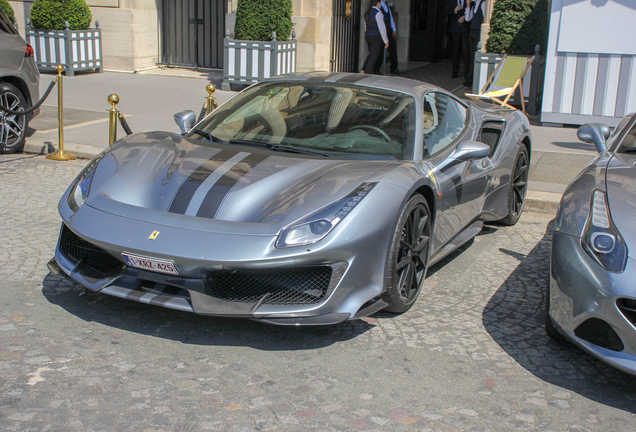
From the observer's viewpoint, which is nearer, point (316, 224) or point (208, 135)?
point (316, 224)

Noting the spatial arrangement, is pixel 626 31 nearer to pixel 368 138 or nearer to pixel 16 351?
pixel 368 138

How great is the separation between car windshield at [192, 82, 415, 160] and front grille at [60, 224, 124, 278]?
1185 millimetres

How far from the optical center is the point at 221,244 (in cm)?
336

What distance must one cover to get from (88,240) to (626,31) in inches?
329

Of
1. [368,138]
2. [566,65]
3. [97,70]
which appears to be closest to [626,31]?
[566,65]

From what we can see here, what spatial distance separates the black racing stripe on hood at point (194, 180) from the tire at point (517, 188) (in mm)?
2683

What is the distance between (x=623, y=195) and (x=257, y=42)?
32.7ft

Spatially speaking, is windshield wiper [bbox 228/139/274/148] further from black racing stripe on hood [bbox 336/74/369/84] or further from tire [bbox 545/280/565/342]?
tire [bbox 545/280/565/342]

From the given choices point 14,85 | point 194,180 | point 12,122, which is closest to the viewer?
point 194,180

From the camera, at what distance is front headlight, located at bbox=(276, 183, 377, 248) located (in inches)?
133

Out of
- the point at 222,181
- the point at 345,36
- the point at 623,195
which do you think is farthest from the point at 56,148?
the point at 345,36

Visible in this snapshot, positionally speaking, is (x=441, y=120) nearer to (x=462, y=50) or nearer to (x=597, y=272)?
(x=597, y=272)

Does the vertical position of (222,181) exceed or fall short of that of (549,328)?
it exceeds it

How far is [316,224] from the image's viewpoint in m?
3.46
